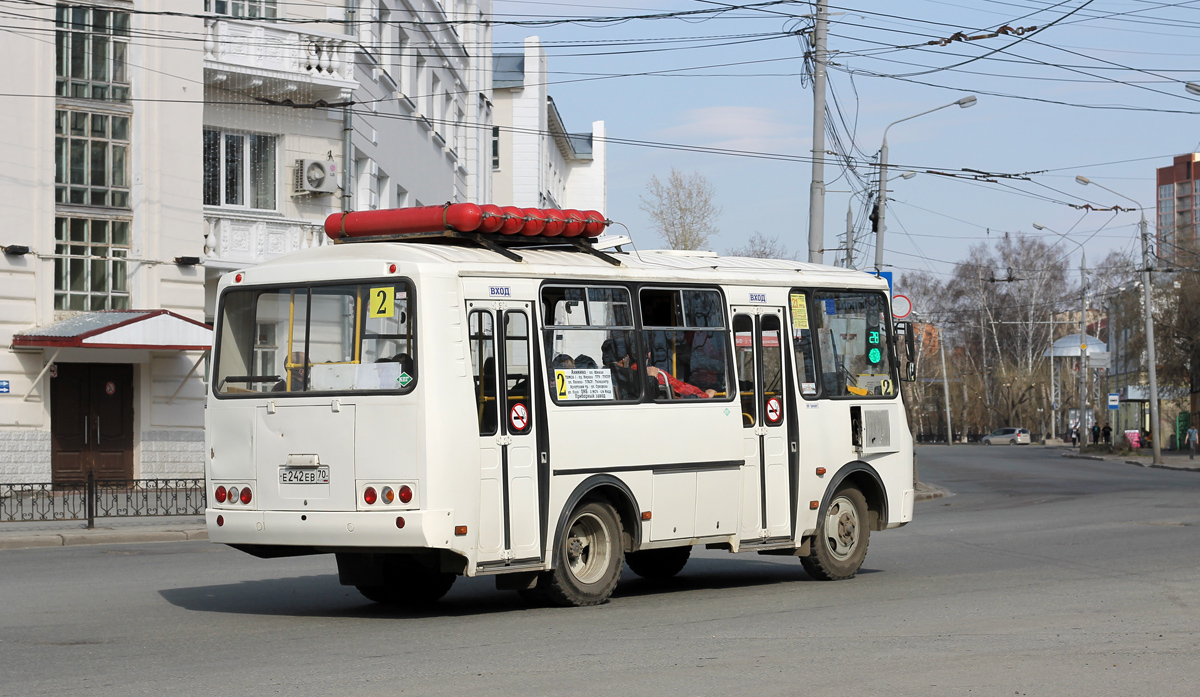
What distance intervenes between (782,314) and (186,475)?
17.9 m

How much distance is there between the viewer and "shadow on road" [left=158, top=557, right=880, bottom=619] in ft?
35.6

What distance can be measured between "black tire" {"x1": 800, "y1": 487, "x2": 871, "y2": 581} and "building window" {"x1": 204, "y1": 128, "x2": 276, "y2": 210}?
726 inches

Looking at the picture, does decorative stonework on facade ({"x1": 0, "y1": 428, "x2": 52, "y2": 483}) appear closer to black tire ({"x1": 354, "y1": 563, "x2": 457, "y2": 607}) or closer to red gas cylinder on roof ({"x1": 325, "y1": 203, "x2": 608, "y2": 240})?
black tire ({"x1": 354, "y1": 563, "x2": 457, "y2": 607})

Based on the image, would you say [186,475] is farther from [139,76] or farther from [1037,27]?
[1037,27]

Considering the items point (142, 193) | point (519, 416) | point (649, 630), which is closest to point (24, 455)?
point (142, 193)

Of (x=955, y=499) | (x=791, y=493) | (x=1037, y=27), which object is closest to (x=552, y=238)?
(x=791, y=493)

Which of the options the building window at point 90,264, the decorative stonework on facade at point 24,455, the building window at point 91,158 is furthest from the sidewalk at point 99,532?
the building window at point 91,158

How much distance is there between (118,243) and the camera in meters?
26.8

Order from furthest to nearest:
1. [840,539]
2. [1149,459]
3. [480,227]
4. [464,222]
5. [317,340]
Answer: [1149,459], [840,539], [480,227], [464,222], [317,340]

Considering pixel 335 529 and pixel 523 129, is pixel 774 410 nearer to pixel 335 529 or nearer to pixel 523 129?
pixel 335 529

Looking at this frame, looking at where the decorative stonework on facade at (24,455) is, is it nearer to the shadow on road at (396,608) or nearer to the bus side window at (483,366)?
the shadow on road at (396,608)

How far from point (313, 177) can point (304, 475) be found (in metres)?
19.7

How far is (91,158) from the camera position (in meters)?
26.5

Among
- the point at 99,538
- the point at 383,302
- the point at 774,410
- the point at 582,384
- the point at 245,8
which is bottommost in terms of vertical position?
the point at 99,538
